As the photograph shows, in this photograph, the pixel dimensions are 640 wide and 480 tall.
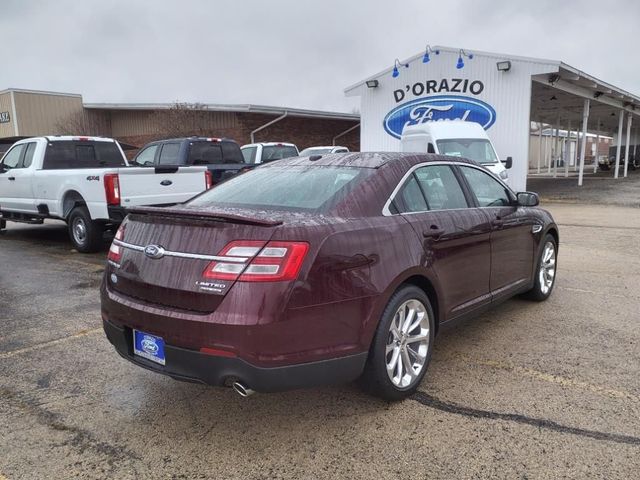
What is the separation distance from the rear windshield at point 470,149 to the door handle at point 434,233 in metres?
10.4

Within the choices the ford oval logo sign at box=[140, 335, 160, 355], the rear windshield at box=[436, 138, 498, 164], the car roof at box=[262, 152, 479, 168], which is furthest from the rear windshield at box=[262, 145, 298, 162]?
the ford oval logo sign at box=[140, 335, 160, 355]

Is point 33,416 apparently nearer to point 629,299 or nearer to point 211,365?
point 211,365

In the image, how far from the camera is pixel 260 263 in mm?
2779

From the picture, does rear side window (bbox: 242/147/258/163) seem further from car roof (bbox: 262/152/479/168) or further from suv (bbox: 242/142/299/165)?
car roof (bbox: 262/152/479/168)

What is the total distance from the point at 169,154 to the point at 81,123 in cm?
2419

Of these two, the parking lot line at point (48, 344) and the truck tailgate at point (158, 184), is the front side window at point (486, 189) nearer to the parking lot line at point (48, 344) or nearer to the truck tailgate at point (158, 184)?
the parking lot line at point (48, 344)

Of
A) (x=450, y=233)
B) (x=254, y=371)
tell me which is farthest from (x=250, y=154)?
(x=254, y=371)

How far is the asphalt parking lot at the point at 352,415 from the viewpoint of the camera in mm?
2793

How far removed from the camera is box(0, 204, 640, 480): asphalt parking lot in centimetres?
279

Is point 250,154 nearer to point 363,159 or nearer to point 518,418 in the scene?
point 363,159

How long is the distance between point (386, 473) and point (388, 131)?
1905 centimetres

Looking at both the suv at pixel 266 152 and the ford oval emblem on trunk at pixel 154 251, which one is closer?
the ford oval emblem on trunk at pixel 154 251

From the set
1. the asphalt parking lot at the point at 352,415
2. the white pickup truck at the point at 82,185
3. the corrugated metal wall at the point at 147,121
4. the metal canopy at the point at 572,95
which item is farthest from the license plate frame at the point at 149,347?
the corrugated metal wall at the point at 147,121

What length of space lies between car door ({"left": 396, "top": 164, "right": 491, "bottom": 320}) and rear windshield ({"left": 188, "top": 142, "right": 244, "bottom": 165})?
752 cm
